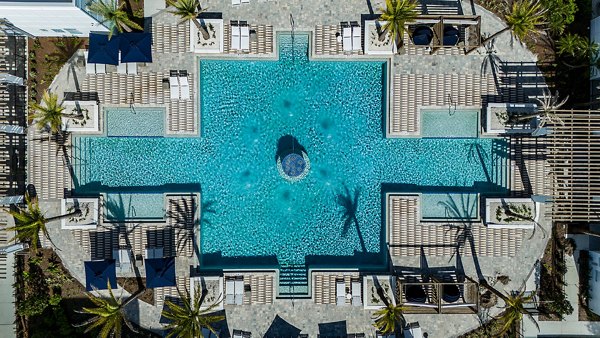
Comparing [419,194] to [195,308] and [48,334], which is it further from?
[48,334]

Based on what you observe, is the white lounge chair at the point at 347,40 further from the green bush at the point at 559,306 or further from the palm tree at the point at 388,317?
the green bush at the point at 559,306

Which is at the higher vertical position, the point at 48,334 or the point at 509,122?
the point at 509,122

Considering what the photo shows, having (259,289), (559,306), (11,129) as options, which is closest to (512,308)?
(559,306)

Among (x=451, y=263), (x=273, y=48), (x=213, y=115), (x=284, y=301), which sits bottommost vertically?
(x=284, y=301)

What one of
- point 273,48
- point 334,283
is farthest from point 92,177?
point 334,283

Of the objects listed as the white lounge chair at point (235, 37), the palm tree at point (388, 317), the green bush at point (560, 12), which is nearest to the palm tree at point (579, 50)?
the green bush at point (560, 12)

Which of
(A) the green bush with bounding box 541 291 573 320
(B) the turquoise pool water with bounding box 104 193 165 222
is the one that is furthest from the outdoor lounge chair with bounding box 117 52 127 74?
(A) the green bush with bounding box 541 291 573 320

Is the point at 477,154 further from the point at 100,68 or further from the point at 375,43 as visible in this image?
the point at 100,68
